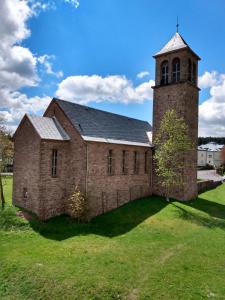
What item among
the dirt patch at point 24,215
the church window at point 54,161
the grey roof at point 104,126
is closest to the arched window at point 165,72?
the grey roof at point 104,126

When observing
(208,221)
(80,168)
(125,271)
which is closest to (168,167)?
(208,221)

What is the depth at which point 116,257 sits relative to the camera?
17.5m

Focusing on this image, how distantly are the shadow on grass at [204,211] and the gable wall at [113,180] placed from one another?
4.69 metres

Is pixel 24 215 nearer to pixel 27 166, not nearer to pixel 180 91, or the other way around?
pixel 27 166

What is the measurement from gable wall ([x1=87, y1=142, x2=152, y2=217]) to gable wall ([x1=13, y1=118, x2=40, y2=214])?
467cm

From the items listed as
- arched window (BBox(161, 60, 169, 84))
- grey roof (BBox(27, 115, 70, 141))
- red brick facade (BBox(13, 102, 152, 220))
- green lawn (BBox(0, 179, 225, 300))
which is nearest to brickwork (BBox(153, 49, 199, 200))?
arched window (BBox(161, 60, 169, 84))

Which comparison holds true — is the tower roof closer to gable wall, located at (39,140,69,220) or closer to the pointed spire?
the pointed spire

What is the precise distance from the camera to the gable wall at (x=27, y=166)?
24.4 meters

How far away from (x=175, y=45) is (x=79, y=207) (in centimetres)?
2361

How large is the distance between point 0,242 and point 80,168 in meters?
9.21

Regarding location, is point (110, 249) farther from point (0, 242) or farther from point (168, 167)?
point (168, 167)

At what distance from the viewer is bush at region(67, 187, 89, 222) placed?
23688 mm

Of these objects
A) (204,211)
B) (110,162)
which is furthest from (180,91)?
(204,211)

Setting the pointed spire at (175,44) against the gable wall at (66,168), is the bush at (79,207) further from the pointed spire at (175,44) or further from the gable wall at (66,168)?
the pointed spire at (175,44)
